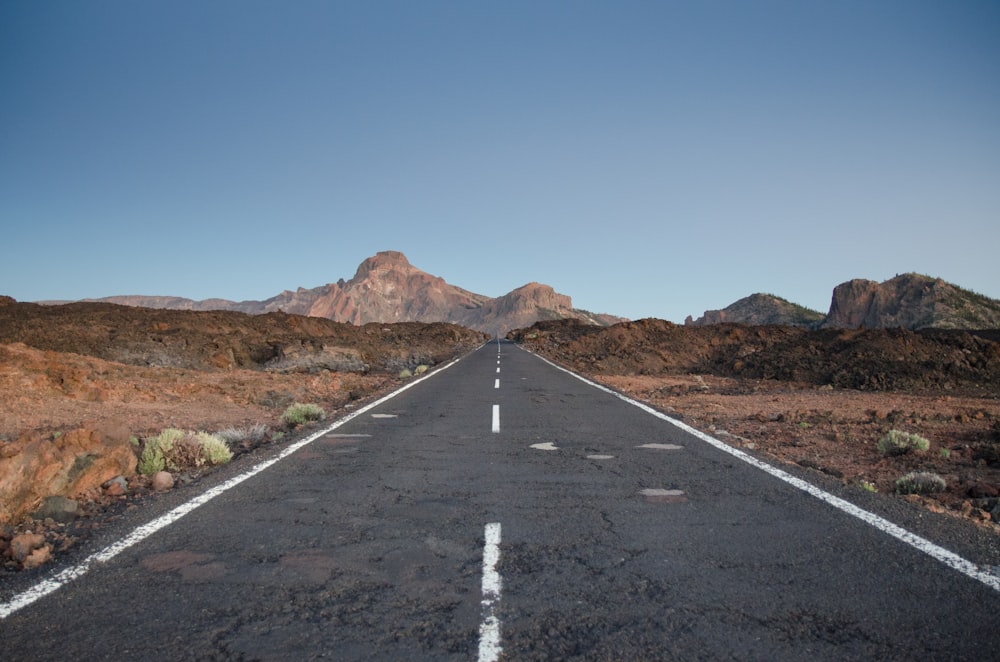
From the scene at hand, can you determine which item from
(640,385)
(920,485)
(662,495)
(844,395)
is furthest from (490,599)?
(640,385)

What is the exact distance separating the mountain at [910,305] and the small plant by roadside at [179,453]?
174 ft

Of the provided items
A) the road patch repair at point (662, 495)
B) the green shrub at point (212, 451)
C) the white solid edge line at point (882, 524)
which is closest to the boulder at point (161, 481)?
the green shrub at point (212, 451)

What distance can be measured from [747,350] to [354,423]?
28214 millimetres

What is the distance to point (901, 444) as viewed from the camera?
8.61 m

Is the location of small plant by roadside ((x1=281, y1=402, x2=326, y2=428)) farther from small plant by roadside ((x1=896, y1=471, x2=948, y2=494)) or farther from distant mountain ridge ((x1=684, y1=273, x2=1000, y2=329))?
distant mountain ridge ((x1=684, y1=273, x2=1000, y2=329))

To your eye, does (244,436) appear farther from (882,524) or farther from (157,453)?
(882,524)

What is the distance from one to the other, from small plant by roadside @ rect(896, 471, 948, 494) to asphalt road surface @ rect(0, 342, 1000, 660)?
1.39 meters

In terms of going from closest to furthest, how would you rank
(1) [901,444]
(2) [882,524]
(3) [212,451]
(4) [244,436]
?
(2) [882,524], (3) [212,451], (1) [901,444], (4) [244,436]

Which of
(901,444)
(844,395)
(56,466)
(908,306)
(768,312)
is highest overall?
(768,312)

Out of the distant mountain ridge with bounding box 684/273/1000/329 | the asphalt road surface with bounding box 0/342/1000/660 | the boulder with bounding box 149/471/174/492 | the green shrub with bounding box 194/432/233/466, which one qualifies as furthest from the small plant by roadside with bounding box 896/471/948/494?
the distant mountain ridge with bounding box 684/273/1000/329

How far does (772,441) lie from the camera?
961 cm

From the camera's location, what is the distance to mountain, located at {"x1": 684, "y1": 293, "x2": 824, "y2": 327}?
76.1 metres

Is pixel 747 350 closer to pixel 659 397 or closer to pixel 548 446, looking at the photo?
pixel 659 397

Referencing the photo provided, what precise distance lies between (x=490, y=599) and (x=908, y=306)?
68100 mm
